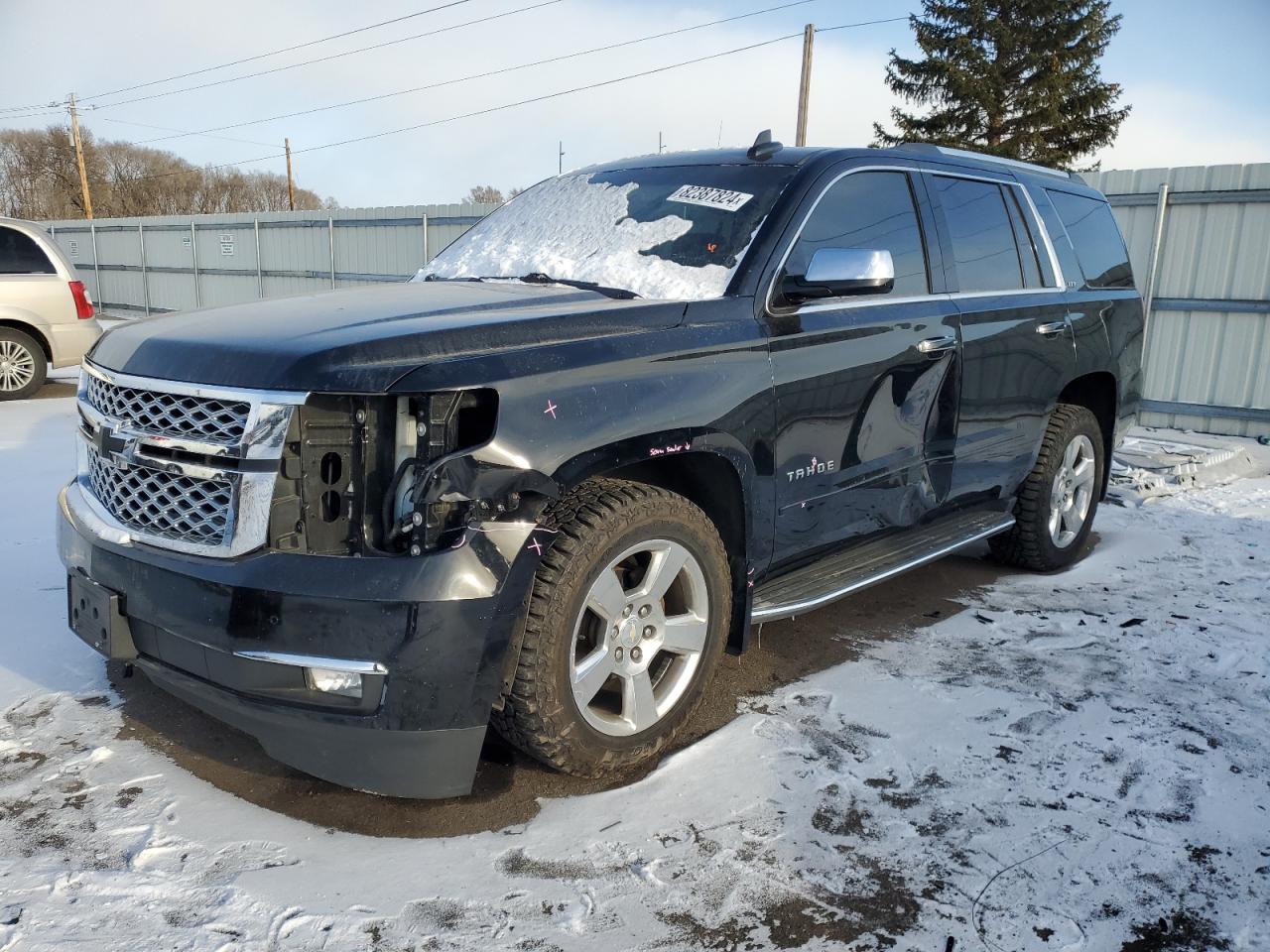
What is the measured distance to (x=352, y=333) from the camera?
245cm

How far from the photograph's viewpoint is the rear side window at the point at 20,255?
9.77 m

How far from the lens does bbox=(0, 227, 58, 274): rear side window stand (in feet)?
32.0

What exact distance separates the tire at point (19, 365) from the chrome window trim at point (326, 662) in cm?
955

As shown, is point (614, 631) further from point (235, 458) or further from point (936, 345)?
point (936, 345)

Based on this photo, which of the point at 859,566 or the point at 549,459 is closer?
the point at 549,459

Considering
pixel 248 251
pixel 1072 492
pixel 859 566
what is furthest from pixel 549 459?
pixel 248 251

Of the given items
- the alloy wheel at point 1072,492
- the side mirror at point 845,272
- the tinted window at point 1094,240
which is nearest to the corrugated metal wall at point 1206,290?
the tinted window at point 1094,240

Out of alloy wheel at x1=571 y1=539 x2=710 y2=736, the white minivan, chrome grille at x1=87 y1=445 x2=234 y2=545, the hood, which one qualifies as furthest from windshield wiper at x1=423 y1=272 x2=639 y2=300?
the white minivan

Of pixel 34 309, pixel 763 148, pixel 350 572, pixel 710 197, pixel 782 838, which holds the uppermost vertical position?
pixel 763 148

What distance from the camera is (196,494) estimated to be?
8.13ft

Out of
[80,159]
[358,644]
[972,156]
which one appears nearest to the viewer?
[358,644]

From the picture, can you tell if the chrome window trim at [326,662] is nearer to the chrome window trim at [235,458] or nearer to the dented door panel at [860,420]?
the chrome window trim at [235,458]

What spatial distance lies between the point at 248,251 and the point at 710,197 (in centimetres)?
1882

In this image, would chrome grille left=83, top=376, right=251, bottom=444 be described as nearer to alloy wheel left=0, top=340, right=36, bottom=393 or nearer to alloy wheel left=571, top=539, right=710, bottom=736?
alloy wheel left=571, top=539, right=710, bottom=736
